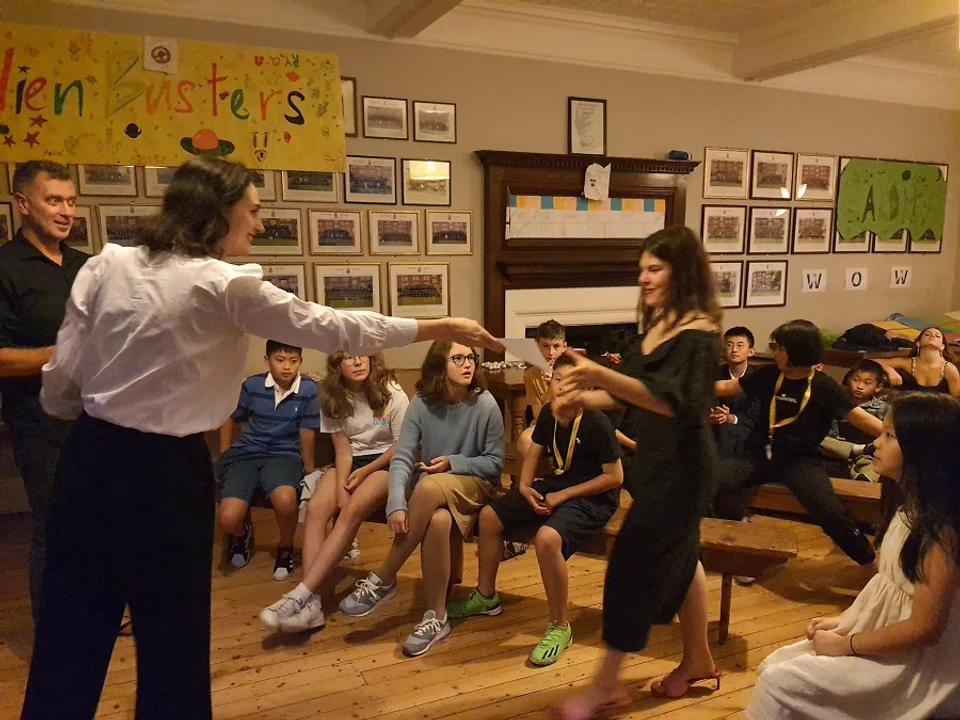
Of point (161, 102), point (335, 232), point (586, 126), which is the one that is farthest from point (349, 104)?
point (586, 126)

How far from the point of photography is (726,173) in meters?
4.50

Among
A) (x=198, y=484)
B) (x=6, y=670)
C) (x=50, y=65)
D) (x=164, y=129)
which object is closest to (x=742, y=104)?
(x=164, y=129)

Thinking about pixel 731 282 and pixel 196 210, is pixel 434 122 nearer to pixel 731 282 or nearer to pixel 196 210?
pixel 731 282

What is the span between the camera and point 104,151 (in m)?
3.16

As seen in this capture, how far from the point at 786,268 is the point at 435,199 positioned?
258cm

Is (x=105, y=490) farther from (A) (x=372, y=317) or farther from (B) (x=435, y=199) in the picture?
(B) (x=435, y=199)

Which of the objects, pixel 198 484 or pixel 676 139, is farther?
pixel 676 139

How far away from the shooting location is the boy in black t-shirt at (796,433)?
249 centimetres

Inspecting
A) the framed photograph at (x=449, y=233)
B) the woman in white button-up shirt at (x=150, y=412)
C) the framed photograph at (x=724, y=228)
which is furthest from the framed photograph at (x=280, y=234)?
the framed photograph at (x=724, y=228)

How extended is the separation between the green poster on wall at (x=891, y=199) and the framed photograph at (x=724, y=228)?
0.85 m

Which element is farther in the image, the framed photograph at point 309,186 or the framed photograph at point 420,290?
the framed photograph at point 420,290

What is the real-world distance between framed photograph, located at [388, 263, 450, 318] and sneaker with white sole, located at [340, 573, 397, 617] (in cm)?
170

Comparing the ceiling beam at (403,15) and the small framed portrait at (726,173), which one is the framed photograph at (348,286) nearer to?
the ceiling beam at (403,15)

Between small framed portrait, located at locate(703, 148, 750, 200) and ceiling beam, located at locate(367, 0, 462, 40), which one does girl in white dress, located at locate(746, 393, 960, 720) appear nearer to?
ceiling beam, located at locate(367, 0, 462, 40)
